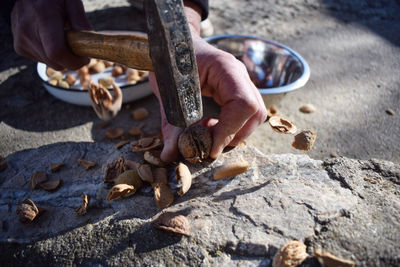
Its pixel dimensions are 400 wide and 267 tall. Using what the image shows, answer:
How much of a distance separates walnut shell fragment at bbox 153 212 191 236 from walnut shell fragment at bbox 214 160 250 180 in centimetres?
33

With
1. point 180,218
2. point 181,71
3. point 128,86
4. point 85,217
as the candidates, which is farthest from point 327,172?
point 128,86

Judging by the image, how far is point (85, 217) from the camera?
1518 millimetres

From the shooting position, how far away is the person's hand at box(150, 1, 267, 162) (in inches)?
58.4

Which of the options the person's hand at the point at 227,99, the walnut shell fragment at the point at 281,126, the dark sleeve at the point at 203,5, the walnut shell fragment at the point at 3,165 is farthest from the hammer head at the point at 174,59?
the dark sleeve at the point at 203,5

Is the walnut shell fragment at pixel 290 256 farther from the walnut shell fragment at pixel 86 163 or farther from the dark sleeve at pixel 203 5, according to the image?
the dark sleeve at pixel 203 5

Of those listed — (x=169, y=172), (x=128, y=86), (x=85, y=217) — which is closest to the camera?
(x=85, y=217)

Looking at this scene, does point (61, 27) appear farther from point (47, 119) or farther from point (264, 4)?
point (264, 4)

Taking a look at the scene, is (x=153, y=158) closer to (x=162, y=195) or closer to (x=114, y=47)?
(x=162, y=195)

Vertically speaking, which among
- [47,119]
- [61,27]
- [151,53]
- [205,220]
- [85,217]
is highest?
[151,53]

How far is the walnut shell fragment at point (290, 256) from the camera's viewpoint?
3.81 ft

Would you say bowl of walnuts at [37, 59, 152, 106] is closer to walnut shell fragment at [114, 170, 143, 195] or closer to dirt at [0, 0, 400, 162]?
dirt at [0, 0, 400, 162]

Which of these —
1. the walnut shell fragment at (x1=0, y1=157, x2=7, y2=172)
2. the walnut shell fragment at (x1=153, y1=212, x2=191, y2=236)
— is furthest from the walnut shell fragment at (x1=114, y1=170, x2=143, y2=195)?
the walnut shell fragment at (x1=0, y1=157, x2=7, y2=172)

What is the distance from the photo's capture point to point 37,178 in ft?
5.78

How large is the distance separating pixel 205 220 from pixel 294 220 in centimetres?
39
